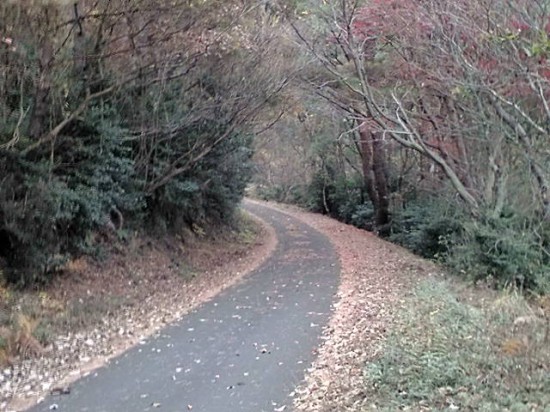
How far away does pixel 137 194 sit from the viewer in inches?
628

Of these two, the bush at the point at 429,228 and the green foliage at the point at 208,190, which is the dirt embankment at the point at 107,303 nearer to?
the green foliage at the point at 208,190

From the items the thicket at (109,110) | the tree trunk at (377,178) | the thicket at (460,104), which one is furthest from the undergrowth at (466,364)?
the tree trunk at (377,178)

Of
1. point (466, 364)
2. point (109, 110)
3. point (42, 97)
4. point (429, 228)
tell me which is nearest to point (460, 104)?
point (429, 228)

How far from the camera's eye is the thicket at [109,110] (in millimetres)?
11164

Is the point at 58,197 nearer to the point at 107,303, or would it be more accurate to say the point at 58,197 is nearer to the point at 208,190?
the point at 107,303

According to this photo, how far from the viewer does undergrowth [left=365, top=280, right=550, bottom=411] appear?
232 inches

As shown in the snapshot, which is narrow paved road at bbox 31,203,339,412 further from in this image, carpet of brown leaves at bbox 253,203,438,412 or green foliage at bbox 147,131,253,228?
green foliage at bbox 147,131,253,228

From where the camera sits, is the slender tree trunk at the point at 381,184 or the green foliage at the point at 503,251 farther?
the slender tree trunk at the point at 381,184

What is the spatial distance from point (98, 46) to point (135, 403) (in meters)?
7.86

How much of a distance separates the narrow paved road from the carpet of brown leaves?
26cm

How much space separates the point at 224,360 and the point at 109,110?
679 cm

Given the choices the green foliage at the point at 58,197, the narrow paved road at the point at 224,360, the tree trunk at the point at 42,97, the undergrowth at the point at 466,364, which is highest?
the tree trunk at the point at 42,97

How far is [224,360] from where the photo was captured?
8.92 meters

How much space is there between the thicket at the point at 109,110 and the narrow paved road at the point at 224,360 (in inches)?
124
